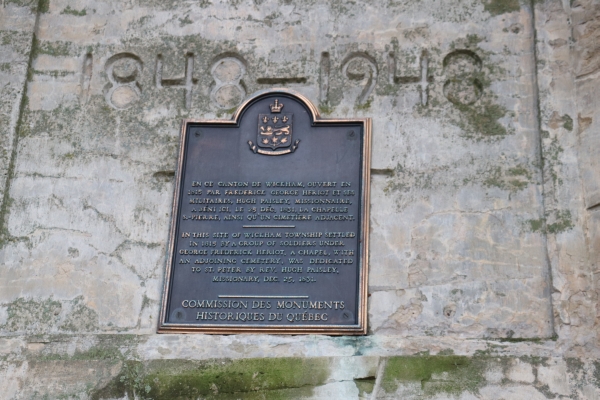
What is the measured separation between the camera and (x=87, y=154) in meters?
8.31

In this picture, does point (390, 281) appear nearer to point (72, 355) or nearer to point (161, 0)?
point (72, 355)

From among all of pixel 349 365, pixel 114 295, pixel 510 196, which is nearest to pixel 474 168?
pixel 510 196

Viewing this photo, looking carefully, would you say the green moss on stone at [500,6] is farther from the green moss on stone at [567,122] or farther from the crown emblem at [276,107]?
the crown emblem at [276,107]

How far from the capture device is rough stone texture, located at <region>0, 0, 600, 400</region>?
7250 mm

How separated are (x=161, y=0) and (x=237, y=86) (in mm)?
1279

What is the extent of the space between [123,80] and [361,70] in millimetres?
2273

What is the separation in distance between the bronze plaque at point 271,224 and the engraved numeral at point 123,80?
0.71 meters

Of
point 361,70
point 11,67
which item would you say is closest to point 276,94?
point 361,70

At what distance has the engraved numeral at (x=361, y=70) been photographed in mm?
8344

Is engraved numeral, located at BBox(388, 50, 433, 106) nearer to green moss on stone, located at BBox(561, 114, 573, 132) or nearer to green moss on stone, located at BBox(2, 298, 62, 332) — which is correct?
green moss on stone, located at BBox(561, 114, 573, 132)

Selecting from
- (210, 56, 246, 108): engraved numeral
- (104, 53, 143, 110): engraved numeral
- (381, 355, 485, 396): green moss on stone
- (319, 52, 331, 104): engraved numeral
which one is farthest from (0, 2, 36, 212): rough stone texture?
(381, 355, 485, 396): green moss on stone

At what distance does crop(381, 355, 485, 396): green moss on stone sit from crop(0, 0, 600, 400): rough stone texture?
0.6 inches

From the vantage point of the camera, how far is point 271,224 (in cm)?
784

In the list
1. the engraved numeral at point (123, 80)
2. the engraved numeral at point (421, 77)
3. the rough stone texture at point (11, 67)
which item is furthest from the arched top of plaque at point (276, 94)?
the rough stone texture at point (11, 67)
